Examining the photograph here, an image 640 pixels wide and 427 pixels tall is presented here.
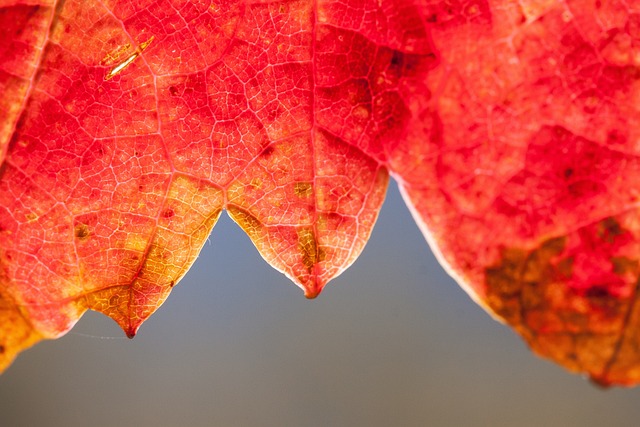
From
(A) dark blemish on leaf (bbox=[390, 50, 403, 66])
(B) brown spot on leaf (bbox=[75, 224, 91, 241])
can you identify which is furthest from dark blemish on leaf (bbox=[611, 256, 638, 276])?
(B) brown spot on leaf (bbox=[75, 224, 91, 241])

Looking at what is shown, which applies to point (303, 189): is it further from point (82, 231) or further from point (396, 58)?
point (82, 231)

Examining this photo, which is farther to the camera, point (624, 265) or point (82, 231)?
point (82, 231)

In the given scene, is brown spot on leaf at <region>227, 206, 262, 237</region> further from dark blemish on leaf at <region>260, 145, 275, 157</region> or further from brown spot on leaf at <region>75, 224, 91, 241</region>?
brown spot on leaf at <region>75, 224, 91, 241</region>

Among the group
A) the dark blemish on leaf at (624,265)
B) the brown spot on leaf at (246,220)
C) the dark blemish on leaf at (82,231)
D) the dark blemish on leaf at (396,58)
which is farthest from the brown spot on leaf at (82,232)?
the dark blemish on leaf at (624,265)

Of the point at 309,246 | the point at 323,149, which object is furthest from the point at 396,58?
the point at 309,246

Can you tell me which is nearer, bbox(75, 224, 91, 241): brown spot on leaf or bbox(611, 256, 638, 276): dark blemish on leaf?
bbox(611, 256, 638, 276): dark blemish on leaf

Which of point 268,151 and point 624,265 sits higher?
point 268,151

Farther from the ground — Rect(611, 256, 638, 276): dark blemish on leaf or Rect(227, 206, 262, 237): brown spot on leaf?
Rect(227, 206, 262, 237): brown spot on leaf

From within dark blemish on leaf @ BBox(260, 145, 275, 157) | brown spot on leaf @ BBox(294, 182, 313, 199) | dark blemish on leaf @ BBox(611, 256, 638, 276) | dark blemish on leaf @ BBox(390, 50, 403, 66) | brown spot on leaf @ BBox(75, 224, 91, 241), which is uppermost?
dark blemish on leaf @ BBox(390, 50, 403, 66)

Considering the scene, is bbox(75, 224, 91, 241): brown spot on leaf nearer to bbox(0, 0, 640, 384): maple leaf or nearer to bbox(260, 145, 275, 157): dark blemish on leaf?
bbox(0, 0, 640, 384): maple leaf
